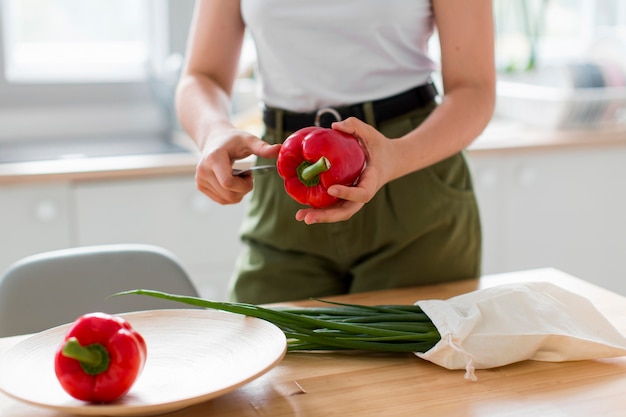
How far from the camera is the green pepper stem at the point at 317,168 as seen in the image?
43.4 inches

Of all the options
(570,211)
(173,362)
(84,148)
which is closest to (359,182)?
(173,362)

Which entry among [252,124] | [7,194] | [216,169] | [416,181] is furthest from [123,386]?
[252,124]

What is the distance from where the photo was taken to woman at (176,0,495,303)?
4.56 ft

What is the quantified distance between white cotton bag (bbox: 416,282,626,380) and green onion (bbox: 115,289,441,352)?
2 cm

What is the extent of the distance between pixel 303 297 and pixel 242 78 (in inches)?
59.2

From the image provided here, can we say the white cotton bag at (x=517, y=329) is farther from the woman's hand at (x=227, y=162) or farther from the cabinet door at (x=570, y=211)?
the cabinet door at (x=570, y=211)

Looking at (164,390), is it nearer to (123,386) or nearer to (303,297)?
(123,386)

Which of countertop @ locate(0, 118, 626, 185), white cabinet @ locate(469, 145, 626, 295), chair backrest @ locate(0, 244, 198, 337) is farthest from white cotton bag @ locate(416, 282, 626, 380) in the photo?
white cabinet @ locate(469, 145, 626, 295)

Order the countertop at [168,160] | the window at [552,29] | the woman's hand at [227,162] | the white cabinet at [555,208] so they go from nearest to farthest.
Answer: the woman's hand at [227,162] → the countertop at [168,160] → the white cabinet at [555,208] → the window at [552,29]

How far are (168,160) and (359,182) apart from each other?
1.22 meters

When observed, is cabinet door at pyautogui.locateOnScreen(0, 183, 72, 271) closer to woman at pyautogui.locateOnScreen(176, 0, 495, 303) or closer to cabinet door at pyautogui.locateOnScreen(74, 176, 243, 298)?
cabinet door at pyautogui.locateOnScreen(74, 176, 243, 298)

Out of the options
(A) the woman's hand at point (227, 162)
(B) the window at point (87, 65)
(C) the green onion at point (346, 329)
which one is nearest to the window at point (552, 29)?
(B) the window at point (87, 65)

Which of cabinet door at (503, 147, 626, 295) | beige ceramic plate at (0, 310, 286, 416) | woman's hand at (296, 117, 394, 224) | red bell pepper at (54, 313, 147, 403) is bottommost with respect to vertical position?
cabinet door at (503, 147, 626, 295)

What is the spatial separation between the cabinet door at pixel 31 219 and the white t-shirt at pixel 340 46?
890 mm
